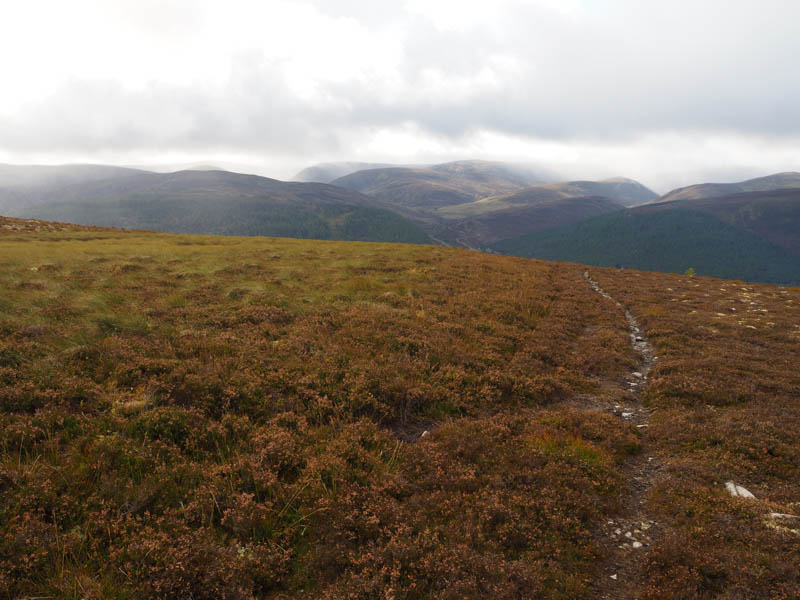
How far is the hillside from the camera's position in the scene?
17.3 feet

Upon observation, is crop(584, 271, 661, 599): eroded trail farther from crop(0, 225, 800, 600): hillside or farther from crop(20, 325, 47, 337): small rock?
crop(20, 325, 47, 337): small rock

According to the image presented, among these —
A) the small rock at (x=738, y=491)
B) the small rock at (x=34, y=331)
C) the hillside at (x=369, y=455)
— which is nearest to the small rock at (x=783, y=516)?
the hillside at (x=369, y=455)

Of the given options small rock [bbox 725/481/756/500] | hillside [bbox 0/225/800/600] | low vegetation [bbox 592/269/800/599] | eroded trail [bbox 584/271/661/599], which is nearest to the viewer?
hillside [bbox 0/225/800/600]

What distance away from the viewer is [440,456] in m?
8.12

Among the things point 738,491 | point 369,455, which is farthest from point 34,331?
point 738,491

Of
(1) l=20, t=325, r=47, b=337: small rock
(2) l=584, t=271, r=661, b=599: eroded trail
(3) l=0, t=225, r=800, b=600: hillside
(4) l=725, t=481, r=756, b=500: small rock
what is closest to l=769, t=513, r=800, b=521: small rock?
(3) l=0, t=225, r=800, b=600: hillside

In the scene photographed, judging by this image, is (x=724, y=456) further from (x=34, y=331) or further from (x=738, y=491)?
(x=34, y=331)

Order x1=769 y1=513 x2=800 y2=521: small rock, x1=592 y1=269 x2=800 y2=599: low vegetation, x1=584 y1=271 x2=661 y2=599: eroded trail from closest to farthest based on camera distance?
x1=592 y1=269 x2=800 y2=599: low vegetation → x1=584 y1=271 x2=661 y2=599: eroded trail → x1=769 y1=513 x2=800 y2=521: small rock

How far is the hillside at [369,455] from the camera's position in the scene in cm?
528

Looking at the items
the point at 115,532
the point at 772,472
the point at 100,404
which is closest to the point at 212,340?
the point at 100,404

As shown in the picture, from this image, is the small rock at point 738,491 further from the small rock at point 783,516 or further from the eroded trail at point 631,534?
the eroded trail at point 631,534

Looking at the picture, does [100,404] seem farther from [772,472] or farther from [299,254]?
[299,254]

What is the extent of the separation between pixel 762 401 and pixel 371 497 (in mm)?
12594

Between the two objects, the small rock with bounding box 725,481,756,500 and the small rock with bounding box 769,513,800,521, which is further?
the small rock with bounding box 725,481,756,500
